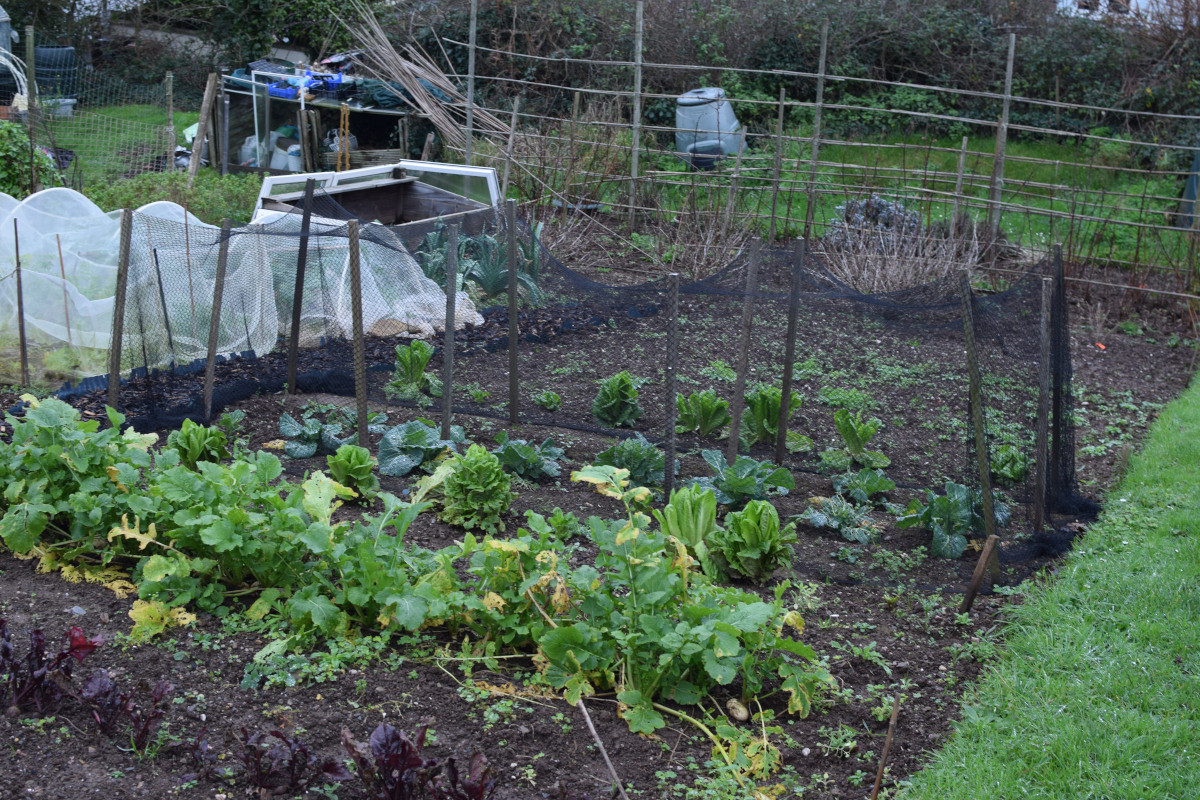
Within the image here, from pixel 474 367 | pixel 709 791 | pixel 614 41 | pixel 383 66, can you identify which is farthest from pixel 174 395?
pixel 614 41

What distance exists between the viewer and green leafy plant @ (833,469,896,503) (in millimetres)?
4918

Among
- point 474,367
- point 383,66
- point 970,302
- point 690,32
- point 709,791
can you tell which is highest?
point 690,32

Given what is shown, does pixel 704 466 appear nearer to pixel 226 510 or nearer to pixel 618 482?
pixel 618 482

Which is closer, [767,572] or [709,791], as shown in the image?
[709,791]

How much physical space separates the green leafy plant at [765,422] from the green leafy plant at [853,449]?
0.61 feet

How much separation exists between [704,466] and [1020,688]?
2403 mm

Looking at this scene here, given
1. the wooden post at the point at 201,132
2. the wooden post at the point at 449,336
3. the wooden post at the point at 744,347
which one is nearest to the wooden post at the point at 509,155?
the wooden post at the point at 201,132

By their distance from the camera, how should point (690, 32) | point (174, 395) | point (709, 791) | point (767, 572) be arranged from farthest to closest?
point (690, 32) → point (174, 395) → point (767, 572) → point (709, 791)

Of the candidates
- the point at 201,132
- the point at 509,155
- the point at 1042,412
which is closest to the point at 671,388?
the point at 1042,412

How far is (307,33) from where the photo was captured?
17.6 metres

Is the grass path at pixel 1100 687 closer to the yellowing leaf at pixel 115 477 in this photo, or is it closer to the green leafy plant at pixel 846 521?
the green leafy plant at pixel 846 521

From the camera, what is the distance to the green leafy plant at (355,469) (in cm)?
462

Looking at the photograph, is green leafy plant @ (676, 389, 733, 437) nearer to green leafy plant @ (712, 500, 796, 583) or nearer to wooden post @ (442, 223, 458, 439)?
wooden post @ (442, 223, 458, 439)

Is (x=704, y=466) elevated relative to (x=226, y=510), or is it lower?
lower
